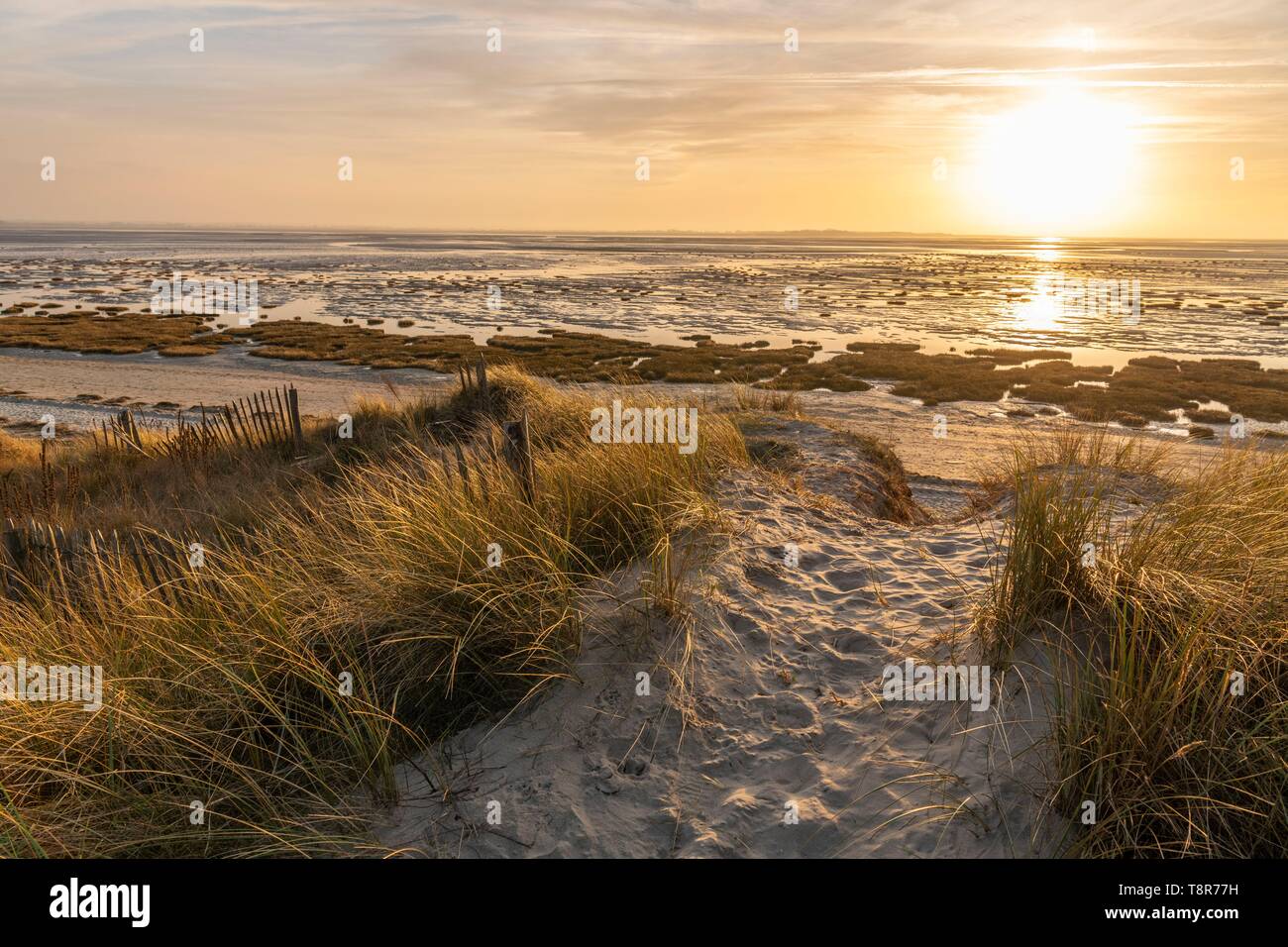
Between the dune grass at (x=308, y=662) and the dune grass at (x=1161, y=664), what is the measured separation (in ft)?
8.30

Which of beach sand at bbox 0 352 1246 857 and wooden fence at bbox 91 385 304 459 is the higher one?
wooden fence at bbox 91 385 304 459

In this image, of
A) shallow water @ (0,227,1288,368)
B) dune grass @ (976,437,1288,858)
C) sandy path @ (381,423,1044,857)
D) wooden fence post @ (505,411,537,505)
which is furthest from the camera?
shallow water @ (0,227,1288,368)

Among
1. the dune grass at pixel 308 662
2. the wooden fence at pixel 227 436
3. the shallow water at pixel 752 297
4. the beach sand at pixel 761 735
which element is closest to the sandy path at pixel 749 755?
the beach sand at pixel 761 735

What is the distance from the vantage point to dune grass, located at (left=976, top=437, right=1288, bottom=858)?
3.22 m

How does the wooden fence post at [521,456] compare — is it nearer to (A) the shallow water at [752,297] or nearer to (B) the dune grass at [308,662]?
(B) the dune grass at [308,662]

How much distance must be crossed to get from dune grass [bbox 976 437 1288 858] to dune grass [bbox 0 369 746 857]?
8.30 ft

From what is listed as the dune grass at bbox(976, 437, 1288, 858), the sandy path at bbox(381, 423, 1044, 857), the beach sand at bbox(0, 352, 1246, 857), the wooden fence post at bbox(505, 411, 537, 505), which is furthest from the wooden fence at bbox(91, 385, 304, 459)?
the dune grass at bbox(976, 437, 1288, 858)

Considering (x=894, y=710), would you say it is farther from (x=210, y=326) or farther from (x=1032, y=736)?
(x=210, y=326)

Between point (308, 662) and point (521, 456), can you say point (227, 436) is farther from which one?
point (308, 662)

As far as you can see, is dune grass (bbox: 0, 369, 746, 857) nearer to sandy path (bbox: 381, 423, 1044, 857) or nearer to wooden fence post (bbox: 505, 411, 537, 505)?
wooden fence post (bbox: 505, 411, 537, 505)

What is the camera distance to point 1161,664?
3.69 m

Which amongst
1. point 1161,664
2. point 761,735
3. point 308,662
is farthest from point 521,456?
point 1161,664
